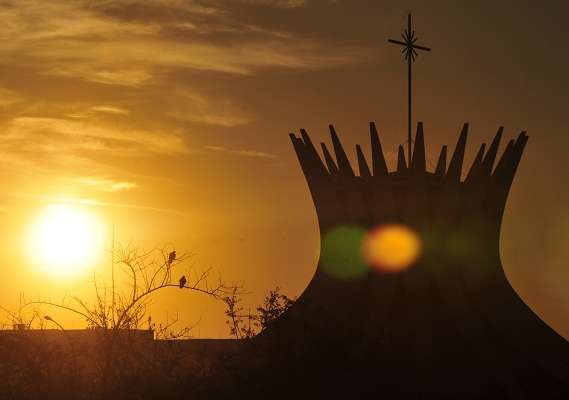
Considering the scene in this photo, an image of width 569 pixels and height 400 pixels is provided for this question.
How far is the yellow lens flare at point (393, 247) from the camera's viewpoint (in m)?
24.1

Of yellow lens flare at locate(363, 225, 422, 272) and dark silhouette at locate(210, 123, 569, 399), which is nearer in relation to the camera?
dark silhouette at locate(210, 123, 569, 399)

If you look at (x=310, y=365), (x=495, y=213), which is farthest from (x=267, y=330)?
(x=495, y=213)

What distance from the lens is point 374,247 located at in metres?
24.3

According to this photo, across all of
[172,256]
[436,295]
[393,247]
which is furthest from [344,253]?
[172,256]

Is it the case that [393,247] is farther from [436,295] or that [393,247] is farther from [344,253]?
[436,295]

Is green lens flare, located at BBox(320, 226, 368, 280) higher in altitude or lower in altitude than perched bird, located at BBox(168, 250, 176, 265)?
higher

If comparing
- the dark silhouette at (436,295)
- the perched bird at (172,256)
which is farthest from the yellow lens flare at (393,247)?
the perched bird at (172,256)

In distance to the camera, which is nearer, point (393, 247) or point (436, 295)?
point (393, 247)

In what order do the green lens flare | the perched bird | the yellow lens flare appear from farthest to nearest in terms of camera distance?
the green lens flare < the yellow lens flare < the perched bird

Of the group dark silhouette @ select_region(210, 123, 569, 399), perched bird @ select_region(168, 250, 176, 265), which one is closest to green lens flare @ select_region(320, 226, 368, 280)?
dark silhouette @ select_region(210, 123, 569, 399)

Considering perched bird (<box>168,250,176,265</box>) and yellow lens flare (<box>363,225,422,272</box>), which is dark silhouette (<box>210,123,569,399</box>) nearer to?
yellow lens flare (<box>363,225,422,272</box>)

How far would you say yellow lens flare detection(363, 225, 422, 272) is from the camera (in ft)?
79.0

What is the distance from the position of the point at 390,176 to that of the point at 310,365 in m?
5.93

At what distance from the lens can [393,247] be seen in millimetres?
24109
